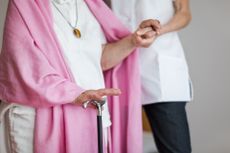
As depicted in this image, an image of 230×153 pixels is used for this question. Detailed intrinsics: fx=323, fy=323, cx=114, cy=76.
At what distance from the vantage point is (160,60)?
0.98 m

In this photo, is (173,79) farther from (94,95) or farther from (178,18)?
(94,95)

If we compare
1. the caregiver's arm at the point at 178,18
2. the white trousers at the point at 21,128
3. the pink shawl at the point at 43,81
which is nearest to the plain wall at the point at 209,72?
the caregiver's arm at the point at 178,18

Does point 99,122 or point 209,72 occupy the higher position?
point 209,72

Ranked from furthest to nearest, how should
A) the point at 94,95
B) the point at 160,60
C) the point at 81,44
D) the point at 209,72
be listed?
the point at 209,72
the point at 160,60
the point at 81,44
the point at 94,95

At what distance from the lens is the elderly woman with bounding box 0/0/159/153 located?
2.57 ft

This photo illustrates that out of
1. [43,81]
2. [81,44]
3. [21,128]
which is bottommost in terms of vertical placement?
[21,128]

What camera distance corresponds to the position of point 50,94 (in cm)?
77

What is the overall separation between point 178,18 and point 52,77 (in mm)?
451

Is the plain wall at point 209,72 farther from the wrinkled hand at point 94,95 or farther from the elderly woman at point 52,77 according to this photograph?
the wrinkled hand at point 94,95

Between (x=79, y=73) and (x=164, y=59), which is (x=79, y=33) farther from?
(x=164, y=59)

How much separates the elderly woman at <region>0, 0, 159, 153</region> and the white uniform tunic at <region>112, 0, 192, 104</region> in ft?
0.32

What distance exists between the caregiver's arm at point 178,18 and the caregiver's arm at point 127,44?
7cm

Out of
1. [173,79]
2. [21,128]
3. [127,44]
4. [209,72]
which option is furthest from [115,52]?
[209,72]

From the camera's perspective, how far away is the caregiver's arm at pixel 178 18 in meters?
0.97
